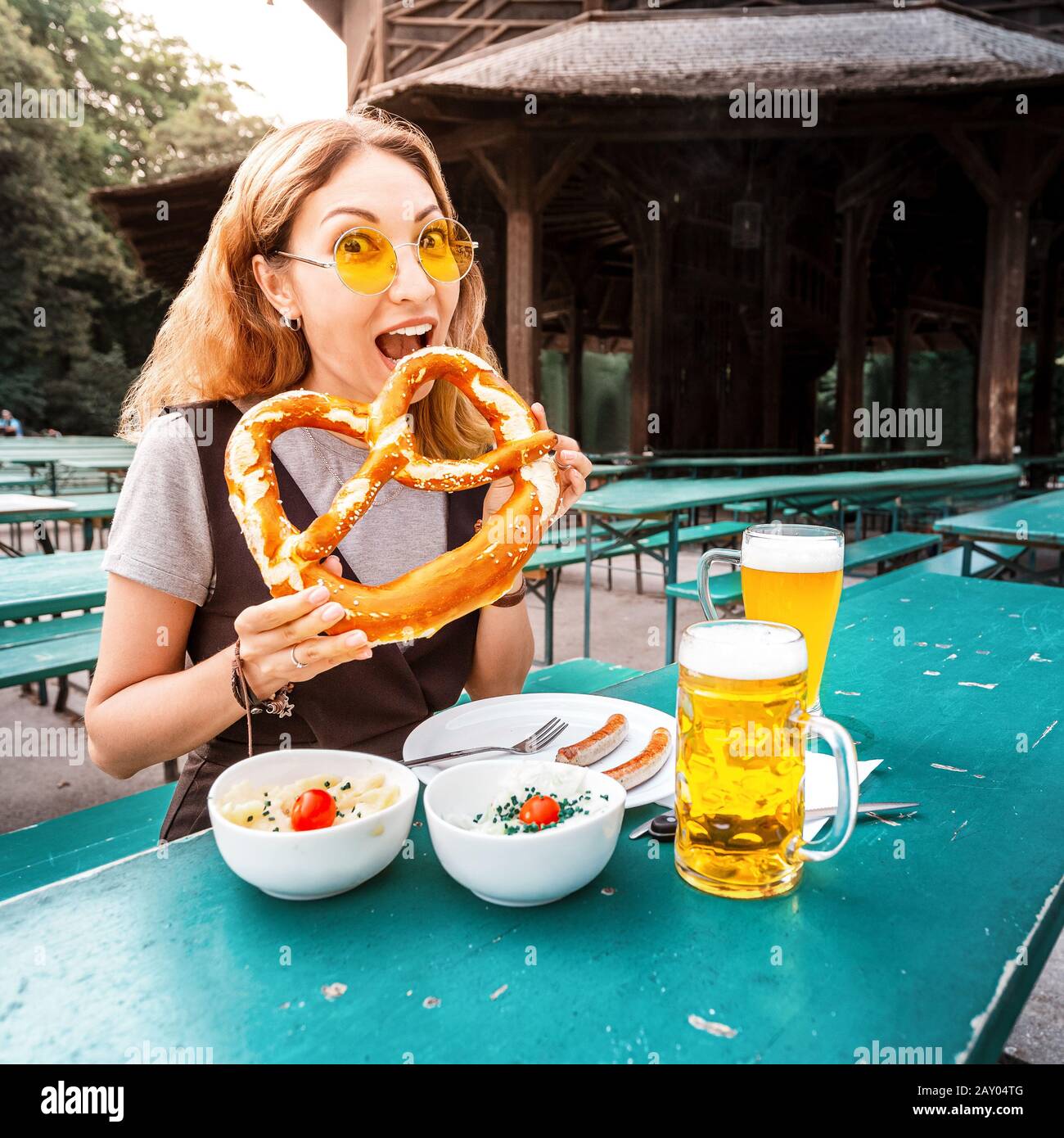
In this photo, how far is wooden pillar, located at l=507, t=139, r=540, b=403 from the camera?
8000 mm

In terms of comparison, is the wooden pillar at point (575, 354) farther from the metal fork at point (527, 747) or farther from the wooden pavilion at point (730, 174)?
Result: the metal fork at point (527, 747)

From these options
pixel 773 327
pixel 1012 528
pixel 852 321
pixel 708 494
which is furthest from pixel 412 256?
pixel 773 327

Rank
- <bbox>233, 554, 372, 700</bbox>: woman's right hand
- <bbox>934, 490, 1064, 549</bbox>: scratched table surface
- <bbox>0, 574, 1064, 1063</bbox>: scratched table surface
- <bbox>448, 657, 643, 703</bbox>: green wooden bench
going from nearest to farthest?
<bbox>0, 574, 1064, 1063</bbox>: scratched table surface, <bbox>233, 554, 372, 700</bbox>: woman's right hand, <bbox>448, 657, 643, 703</bbox>: green wooden bench, <bbox>934, 490, 1064, 549</bbox>: scratched table surface

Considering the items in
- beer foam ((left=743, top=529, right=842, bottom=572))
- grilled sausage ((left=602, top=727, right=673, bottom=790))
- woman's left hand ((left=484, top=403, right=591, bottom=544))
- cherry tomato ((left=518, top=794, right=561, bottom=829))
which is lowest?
grilled sausage ((left=602, top=727, right=673, bottom=790))

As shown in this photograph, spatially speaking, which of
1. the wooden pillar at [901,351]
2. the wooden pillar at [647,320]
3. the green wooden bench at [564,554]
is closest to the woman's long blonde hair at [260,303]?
the green wooden bench at [564,554]

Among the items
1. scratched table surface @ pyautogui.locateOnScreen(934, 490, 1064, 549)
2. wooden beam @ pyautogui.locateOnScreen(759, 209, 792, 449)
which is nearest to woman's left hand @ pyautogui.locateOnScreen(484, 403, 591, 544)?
scratched table surface @ pyautogui.locateOnScreen(934, 490, 1064, 549)

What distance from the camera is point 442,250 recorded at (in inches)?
51.4

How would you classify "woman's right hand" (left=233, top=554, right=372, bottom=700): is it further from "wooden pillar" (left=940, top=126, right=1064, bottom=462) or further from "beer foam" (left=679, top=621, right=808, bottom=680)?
"wooden pillar" (left=940, top=126, right=1064, bottom=462)

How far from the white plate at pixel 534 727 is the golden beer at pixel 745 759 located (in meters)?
0.16

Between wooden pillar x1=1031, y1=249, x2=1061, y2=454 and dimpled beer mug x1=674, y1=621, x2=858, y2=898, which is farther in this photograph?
wooden pillar x1=1031, y1=249, x2=1061, y2=454

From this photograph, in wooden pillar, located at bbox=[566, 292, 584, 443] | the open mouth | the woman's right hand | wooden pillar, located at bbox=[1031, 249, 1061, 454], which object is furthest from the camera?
wooden pillar, located at bbox=[566, 292, 584, 443]

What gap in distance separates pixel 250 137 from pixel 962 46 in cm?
2503

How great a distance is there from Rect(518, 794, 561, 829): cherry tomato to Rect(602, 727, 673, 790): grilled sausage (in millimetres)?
145

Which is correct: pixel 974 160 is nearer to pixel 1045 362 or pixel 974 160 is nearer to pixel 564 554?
pixel 1045 362
